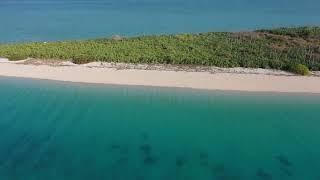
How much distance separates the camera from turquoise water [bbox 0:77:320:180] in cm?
1855

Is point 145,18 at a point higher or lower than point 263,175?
higher

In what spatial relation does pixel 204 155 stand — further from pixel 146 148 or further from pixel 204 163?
pixel 146 148

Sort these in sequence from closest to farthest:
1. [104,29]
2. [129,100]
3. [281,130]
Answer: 1. [281,130]
2. [129,100]
3. [104,29]

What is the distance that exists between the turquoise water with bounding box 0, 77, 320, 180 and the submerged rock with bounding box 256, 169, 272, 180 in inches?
1.5

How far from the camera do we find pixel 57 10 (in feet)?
262

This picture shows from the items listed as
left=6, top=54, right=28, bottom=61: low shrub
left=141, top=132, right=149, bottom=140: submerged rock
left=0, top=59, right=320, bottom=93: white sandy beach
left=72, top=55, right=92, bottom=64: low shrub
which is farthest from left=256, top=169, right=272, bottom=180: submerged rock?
left=6, top=54, right=28, bottom=61: low shrub

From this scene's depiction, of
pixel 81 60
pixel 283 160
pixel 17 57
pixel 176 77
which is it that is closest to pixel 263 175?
pixel 283 160

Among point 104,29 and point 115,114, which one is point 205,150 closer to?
point 115,114

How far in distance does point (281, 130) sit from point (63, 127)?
10716 mm

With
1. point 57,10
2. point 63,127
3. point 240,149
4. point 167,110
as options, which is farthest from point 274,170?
point 57,10

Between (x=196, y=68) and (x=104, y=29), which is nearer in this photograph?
(x=196, y=68)

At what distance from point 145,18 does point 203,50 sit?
29.2m

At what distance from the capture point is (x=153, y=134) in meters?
22.4

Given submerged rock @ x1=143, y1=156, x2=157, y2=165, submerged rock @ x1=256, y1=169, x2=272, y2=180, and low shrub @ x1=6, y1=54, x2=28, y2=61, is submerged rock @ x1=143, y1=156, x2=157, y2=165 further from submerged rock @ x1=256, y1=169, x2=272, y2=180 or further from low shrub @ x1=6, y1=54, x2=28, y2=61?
low shrub @ x1=6, y1=54, x2=28, y2=61
